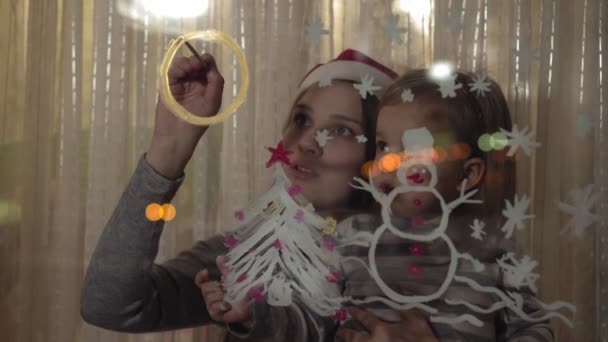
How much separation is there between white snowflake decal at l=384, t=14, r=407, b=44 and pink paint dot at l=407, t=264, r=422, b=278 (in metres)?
0.40

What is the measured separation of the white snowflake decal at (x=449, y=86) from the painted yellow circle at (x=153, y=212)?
565 mm

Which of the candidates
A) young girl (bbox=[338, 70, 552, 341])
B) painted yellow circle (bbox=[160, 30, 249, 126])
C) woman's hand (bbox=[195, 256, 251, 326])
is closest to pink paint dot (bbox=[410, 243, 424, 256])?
young girl (bbox=[338, 70, 552, 341])

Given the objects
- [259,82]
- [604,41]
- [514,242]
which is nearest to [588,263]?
[514,242]

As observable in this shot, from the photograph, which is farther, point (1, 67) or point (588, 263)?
point (1, 67)

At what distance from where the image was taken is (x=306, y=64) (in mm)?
1270

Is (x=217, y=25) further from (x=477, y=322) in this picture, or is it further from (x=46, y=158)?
(x=477, y=322)

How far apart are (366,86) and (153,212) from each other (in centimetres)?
46

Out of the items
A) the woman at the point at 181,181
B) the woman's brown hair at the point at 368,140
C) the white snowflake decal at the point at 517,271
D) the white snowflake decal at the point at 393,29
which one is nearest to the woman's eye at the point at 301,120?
the woman at the point at 181,181

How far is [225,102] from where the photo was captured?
1304mm

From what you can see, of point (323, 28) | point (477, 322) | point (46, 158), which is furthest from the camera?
point (46, 158)

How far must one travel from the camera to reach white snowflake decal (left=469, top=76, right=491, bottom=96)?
3.87ft

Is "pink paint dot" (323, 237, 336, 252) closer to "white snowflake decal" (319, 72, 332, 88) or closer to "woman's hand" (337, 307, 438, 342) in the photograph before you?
"woman's hand" (337, 307, 438, 342)

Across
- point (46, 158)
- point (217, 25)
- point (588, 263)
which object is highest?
point (217, 25)

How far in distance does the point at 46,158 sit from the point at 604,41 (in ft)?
3.60
